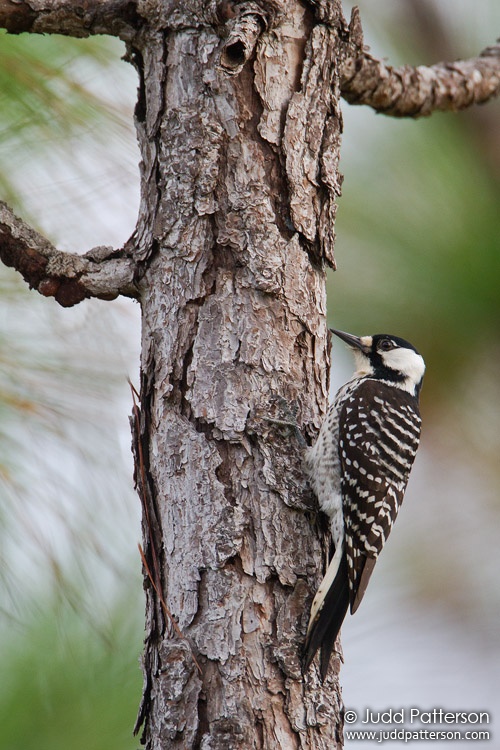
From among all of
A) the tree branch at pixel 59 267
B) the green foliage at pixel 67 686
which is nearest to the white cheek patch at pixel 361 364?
the tree branch at pixel 59 267

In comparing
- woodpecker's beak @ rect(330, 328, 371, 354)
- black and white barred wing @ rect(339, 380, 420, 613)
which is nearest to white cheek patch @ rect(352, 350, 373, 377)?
woodpecker's beak @ rect(330, 328, 371, 354)

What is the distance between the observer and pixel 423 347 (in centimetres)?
290

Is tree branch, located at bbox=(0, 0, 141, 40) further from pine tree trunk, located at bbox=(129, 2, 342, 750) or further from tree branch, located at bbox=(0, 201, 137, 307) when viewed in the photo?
tree branch, located at bbox=(0, 201, 137, 307)

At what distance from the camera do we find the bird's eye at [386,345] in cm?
324

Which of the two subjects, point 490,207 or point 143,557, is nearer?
point 143,557

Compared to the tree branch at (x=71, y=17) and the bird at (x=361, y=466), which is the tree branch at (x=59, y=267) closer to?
the tree branch at (x=71, y=17)

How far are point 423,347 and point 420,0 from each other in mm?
1227

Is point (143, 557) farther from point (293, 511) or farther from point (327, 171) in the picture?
point (327, 171)

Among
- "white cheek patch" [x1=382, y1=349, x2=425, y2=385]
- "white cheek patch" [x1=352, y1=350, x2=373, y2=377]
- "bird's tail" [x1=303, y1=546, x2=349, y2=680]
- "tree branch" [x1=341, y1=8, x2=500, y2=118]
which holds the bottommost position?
"bird's tail" [x1=303, y1=546, x2=349, y2=680]

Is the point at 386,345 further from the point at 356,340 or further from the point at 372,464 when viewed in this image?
the point at 372,464

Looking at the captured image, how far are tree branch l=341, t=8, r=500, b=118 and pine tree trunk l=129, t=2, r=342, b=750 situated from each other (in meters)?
0.45

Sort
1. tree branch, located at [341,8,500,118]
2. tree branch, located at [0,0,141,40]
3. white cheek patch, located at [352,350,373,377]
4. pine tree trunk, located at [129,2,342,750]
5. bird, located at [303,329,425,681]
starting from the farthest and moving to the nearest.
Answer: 1. white cheek patch, located at [352,350,373,377]
2. tree branch, located at [341,8,500,118]
3. tree branch, located at [0,0,141,40]
4. bird, located at [303,329,425,681]
5. pine tree trunk, located at [129,2,342,750]

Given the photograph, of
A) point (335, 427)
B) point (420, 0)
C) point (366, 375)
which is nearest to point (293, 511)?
point (335, 427)

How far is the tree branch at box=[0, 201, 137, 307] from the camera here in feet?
8.34
